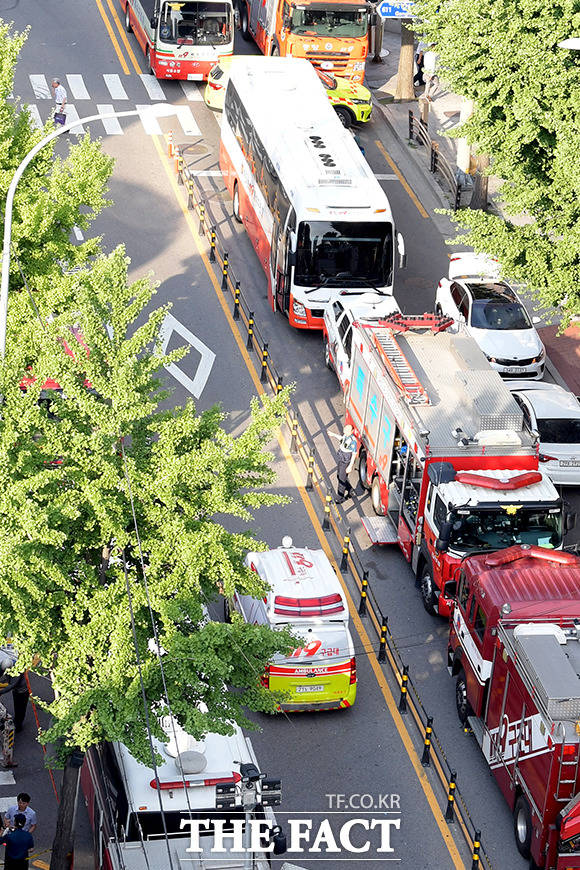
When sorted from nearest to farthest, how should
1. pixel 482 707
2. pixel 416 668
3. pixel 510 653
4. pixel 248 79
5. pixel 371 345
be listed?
1. pixel 510 653
2. pixel 482 707
3. pixel 416 668
4. pixel 371 345
5. pixel 248 79

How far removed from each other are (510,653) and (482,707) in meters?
Result: 2.04

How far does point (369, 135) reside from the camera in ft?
139

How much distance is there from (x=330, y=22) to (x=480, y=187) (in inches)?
319

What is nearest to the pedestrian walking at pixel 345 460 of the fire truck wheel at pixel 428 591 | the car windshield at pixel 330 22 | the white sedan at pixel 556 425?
the fire truck wheel at pixel 428 591

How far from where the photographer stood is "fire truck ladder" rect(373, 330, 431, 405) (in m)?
24.7

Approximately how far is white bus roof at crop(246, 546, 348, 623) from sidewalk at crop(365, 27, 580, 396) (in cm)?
1051

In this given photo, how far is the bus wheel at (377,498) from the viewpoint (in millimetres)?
26522

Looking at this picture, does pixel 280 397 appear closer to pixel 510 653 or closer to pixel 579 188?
pixel 510 653

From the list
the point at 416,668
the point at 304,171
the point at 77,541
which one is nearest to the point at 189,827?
the point at 77,541

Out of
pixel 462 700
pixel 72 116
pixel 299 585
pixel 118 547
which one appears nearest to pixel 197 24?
pixel 72 116

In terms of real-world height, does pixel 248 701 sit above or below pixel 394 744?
above

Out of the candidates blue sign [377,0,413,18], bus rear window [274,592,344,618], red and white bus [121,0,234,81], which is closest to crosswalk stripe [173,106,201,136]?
red and white bus [121,0,234,81]

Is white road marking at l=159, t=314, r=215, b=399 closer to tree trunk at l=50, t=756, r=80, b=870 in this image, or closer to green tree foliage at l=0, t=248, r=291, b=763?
green tree foliage at l=0, t=248, r=291, b=763

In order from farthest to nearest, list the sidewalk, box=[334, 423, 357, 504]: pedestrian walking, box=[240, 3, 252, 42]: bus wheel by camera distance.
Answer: box=[240, 3, 252, 42]: bus wheel < the sidewalk < box=[334, 423, 357, 504]: pedestrian walking
